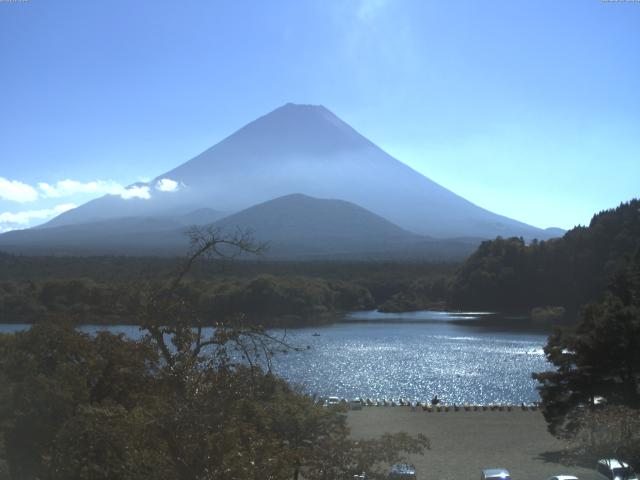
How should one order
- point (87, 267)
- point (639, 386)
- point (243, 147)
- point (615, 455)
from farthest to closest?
1. point (243, 147)
2. point (87, 267)
3. point (639, 386)
4. point (615, 455)

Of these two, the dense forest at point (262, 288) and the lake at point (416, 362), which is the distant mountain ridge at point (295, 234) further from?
the lake at point (416, 362)

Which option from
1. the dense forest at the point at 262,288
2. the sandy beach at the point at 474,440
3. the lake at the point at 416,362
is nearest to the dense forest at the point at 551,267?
the dense forest at the point at 262,288

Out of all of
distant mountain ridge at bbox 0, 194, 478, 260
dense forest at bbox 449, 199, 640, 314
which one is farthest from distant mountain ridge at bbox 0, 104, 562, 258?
dense forest at bbox 449, 199, 640, 314

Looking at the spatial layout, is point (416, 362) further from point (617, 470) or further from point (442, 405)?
point (617, 470)

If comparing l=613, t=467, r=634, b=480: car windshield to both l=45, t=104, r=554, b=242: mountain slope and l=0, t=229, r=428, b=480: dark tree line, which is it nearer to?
l=0, t=229, r=428, b=480: dark tree line

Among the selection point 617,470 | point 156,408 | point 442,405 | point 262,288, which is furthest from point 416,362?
point 156,408

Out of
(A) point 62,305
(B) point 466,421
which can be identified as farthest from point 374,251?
(B) point 466,421

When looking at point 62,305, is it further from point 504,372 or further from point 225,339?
point 225,339
